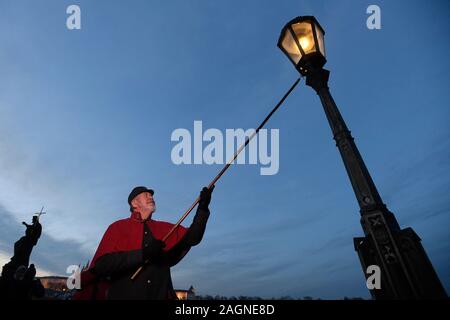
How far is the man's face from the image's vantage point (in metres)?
4.69

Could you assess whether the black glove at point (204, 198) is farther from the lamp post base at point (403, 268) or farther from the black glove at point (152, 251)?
the lamp post base at point (403, 268)

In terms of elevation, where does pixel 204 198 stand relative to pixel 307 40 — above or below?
below

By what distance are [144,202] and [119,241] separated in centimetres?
92

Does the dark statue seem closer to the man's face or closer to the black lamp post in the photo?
the man's face

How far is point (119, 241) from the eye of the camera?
4020 millimetres

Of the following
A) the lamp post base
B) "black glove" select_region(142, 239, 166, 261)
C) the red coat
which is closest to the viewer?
the lamp post base

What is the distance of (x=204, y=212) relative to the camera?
4.56 m

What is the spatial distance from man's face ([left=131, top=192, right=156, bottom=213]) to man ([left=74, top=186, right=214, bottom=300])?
0.73ft

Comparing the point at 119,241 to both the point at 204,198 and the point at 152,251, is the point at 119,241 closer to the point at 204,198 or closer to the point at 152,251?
the point at 152,251

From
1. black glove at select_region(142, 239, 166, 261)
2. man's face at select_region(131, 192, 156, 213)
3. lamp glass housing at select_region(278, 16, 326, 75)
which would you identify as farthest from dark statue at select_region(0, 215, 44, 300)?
lamp glass housing at select_region(278, 16, 326, 75)

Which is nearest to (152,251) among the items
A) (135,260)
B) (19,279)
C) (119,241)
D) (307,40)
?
(135,260)
